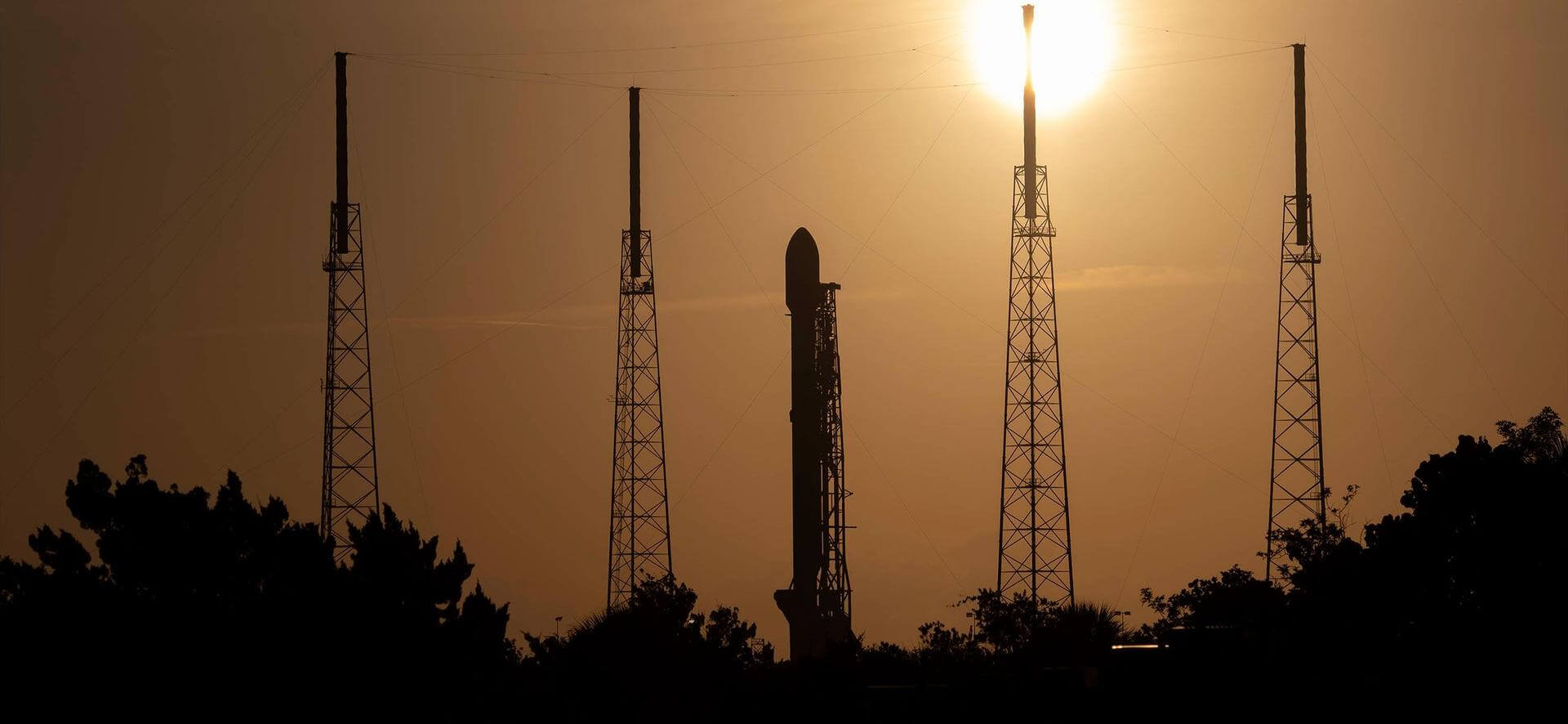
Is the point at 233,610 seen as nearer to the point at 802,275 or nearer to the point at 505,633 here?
the point at 505,633

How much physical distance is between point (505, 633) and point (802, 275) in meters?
28.1

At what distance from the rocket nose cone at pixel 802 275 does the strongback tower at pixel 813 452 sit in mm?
29

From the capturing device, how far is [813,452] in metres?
73.5

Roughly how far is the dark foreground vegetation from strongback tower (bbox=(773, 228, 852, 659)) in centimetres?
2058

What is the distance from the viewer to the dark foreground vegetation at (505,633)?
42.0m

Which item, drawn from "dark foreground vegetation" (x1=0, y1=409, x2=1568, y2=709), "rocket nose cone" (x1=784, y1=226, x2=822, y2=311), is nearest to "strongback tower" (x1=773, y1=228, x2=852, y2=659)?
"rocket nose cone" (x1=784, y1=226, x2=822, y2=311)

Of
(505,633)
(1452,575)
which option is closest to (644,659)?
(505,633)

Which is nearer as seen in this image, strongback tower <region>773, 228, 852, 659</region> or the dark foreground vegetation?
the dark foreground vegetation

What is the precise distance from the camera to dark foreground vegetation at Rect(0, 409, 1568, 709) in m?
42.0

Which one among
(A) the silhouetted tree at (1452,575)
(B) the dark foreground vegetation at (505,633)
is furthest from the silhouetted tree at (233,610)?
(A) the silhouetted tree at (1452,575)

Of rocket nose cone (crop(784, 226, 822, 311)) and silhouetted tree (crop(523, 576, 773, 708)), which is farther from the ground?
rocket nose cone (crop(784, 226, 822, 311))

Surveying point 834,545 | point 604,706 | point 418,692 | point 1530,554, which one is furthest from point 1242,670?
point 834,545

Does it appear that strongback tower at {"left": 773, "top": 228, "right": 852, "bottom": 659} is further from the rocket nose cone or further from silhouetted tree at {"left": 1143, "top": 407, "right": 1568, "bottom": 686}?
silhouetted tree at {"left": 1143, "top": 407, "right": 1568, "bottom": 686}

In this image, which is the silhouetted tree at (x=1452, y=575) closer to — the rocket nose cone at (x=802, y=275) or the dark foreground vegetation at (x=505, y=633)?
the dark foreground vegetation at (x=505, y=633)
